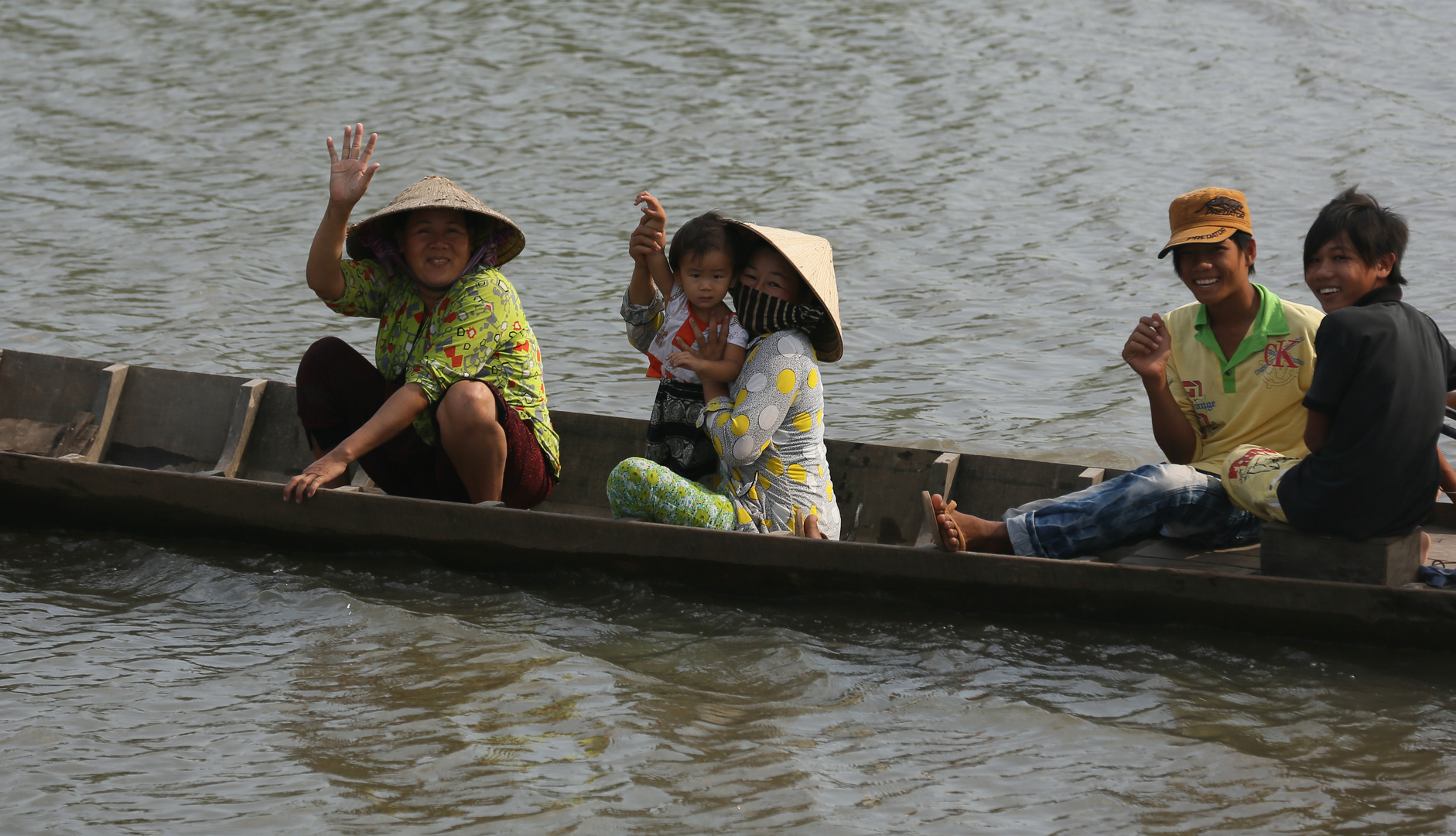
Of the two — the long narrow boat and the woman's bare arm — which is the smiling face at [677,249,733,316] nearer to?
the long narrow boat

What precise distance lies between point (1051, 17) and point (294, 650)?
13.1 meters

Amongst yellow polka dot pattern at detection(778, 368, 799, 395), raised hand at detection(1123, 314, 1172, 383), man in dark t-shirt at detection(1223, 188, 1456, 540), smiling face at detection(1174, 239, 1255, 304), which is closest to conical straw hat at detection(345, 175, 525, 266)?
yellow polka dot pattern at detection(778, 368, 799, 395)

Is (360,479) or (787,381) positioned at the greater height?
(787,381)

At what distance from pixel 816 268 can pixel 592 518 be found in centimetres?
108

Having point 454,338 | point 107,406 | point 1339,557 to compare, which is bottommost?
point 1339,557

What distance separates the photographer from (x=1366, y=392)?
11.9 ft

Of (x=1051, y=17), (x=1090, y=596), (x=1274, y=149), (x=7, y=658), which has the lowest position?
(x=7, y=658)

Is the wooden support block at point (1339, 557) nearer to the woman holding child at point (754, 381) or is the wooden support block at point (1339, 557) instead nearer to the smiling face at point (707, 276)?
the woman holding child at point (754, 381)

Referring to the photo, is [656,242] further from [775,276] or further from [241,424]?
[241,424]

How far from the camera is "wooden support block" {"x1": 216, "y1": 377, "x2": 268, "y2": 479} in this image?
18.5ft

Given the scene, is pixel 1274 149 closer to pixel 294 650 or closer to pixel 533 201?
pixel 533 201

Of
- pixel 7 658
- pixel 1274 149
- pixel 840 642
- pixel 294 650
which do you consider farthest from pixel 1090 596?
pixel 1274 149

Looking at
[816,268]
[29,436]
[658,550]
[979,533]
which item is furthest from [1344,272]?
[29,436]

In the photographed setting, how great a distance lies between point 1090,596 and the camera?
4.11m
